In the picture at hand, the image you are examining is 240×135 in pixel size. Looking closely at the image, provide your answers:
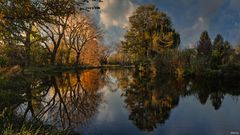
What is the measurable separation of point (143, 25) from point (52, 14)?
4315 centimetres

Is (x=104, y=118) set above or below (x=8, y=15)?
below

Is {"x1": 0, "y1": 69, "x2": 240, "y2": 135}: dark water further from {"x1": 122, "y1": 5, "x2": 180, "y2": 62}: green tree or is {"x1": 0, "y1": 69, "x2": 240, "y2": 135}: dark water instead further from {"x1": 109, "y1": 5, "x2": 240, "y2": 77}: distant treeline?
{"x1": 122, "y1": 5, "x2": 180, "y2": 62}: green tree

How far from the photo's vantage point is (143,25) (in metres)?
50.6

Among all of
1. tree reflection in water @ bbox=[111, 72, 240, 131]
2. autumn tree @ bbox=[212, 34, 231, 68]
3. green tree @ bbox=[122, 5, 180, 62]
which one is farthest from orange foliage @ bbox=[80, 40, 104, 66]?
tree reflection in water @ bbox=[111, 72, 240, 131]

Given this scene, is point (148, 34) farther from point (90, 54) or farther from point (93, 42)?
point (93, 42)

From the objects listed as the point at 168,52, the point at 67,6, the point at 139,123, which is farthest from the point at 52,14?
the point at 168,52

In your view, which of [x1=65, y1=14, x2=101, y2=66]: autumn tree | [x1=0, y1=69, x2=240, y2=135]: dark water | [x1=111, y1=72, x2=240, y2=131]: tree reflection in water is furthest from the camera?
[x1=65, y1=14, x2=101, y2=66]: autumn tree

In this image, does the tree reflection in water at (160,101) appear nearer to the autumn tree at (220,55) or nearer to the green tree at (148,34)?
the autumn tree at (220,55)

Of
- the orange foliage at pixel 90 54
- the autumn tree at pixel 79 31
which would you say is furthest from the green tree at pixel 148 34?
the orange foliage at pixel 90 54

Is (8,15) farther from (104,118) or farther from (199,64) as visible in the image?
(199,64)

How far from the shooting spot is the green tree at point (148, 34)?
155 feet

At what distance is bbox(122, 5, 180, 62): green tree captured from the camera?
47094mm

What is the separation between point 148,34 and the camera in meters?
49.2

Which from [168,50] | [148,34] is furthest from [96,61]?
[168,50]
